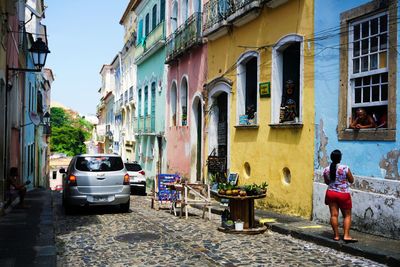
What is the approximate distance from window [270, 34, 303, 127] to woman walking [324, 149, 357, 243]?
2845 millimetres

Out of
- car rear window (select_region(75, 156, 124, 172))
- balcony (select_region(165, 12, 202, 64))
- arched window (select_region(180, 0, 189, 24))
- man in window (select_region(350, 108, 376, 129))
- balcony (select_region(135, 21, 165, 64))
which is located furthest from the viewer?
balcony (select_region(135, 21, 165, 64))

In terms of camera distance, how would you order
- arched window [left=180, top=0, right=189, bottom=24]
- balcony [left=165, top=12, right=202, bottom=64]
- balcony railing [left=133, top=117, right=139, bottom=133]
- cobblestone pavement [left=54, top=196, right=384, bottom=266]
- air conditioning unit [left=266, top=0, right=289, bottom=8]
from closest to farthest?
cobblestone pavement [left=54, top=196, right=384, bottom=266] → air conditioning unit [left=266, top=0, right=289, bottom=8] → balcony [left=165, top=12, right=202, bottom=64] → arched window [left=180, top=0, right=189, bottom=24] → balcony railing [left=133, top=117, right=139, bottom=133]

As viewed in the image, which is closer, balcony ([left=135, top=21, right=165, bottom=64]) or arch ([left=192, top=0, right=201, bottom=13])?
arch ([left=192, top=0, right=201, bottom=13])

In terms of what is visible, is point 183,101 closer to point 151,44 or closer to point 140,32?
point 151,44

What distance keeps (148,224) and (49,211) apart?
3678mm

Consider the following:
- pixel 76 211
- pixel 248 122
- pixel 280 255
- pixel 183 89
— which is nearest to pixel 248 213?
pixel 280 255

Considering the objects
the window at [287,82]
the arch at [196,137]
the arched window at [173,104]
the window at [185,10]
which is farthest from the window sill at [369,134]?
the arched window at [173,104]

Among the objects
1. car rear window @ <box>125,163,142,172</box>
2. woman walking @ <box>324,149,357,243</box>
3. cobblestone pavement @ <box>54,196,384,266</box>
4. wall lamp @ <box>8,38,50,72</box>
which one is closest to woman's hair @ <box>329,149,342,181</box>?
woman walking @ <box>324,149,357,243</box>

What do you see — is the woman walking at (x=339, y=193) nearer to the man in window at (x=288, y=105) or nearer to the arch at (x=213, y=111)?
the man in window at (x=288, y=105)

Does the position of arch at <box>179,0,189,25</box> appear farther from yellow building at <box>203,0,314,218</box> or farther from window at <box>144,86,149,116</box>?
window at <box>144,86,149,116</box>

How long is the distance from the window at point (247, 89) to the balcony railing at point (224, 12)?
1.14 meters

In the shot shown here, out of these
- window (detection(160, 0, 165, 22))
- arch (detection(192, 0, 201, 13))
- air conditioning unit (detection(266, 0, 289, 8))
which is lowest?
air conditioning unit (detection(266, 0, 289, 8))

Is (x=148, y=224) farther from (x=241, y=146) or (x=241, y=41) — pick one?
(x=241, y=41)

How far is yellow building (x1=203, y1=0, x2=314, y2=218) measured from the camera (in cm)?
1064
